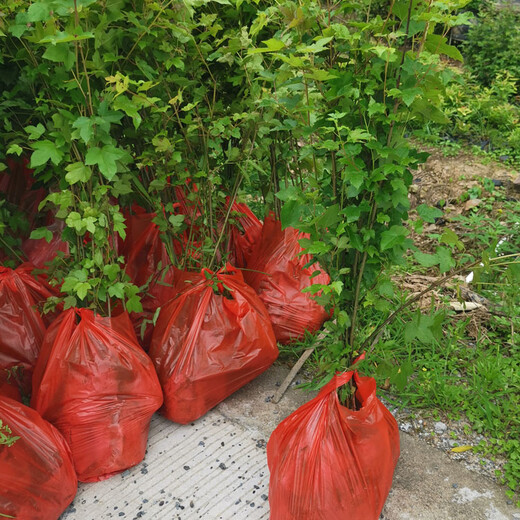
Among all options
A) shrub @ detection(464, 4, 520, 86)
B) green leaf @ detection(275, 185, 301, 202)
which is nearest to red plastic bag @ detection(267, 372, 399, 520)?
green leaf @ detection(275, 185, 301, 202)

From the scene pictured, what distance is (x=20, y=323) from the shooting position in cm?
214

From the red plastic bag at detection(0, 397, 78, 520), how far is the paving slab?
105mm

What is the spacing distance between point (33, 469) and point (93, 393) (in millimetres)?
290

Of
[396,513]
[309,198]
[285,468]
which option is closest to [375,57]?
[309,198]

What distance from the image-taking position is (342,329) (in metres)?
1.68

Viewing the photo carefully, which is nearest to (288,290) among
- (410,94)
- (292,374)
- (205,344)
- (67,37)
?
(292,374)

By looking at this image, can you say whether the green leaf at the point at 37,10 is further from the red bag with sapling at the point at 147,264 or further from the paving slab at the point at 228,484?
the paving slab at the point at 228,484

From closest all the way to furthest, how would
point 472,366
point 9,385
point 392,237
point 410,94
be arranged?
1. point 410,94
2. point 392,237
3. point 9,385
4. point 472,366

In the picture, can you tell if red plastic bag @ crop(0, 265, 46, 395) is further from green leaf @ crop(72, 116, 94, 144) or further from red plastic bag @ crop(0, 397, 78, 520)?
green leaf @ crop(72, 116, 94, 144)

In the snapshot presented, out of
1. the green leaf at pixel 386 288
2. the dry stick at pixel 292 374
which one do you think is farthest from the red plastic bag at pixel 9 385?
the green leaf at pixel 386 288

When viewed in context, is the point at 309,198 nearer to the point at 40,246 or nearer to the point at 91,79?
the point at 91,79

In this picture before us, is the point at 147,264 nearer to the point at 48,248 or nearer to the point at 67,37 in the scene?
the point at 48,248

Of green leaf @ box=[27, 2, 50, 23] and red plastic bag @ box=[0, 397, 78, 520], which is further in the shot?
red plastic bag @ box=[0, 397, 78, 520]

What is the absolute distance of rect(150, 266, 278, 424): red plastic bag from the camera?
2.08 metres
